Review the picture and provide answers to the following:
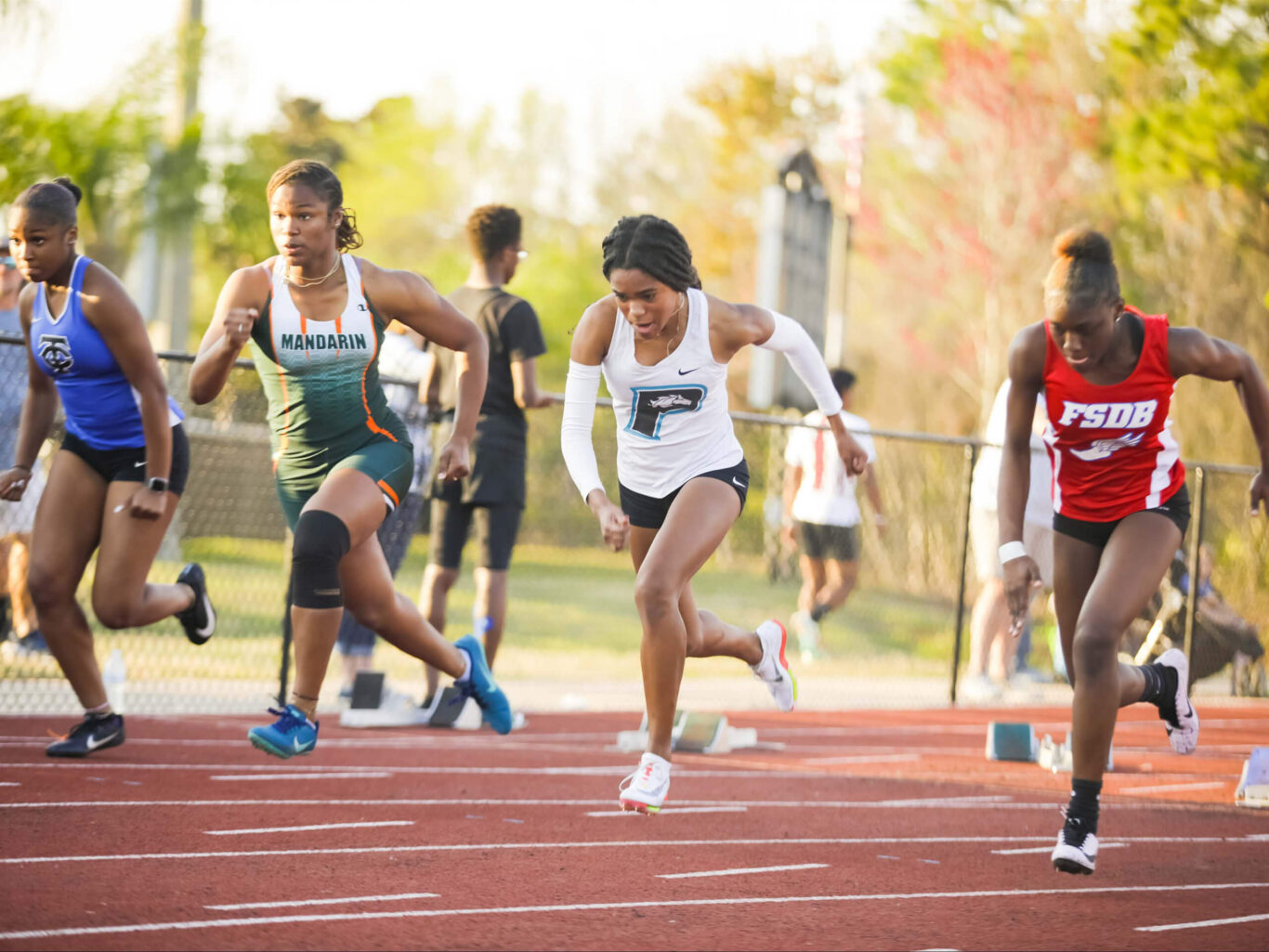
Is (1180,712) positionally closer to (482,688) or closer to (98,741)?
(482,688)

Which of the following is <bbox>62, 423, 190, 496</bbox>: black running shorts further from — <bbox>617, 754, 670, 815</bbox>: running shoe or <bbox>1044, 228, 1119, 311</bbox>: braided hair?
<bbox>1044, 228, 1119, 311</bbox>: braided hair

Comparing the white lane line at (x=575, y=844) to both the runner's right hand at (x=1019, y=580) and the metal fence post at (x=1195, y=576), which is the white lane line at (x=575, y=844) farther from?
the metal fence post at (x=1195, y=576)

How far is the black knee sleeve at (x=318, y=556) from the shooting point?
513cm

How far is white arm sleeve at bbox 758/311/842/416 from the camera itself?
5.64 m

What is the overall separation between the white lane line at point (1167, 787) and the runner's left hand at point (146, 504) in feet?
14.6

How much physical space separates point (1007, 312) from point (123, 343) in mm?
18822

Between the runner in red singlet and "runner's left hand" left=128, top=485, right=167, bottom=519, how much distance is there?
317 centimetres

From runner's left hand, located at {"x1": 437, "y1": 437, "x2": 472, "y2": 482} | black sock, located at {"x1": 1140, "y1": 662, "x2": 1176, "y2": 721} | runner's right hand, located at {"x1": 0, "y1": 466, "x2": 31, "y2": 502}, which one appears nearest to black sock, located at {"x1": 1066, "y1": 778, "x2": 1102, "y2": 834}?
black sock, located at {"x1": 1140, "y1": 662, "x2": 1176, "y2": 721}

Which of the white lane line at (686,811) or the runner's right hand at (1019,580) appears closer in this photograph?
the runner's right hand at (1019,580)

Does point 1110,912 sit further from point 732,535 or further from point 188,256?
point 188,256

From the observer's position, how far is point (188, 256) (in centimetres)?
2003

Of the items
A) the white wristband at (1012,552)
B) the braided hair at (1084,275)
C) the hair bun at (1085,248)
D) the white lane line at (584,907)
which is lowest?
the white lane line at (584,907)

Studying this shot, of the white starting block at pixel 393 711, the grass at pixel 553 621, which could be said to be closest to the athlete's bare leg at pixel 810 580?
the grass at pixel 553 621

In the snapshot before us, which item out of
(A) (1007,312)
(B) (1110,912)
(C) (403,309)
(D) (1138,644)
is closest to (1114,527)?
(B) (1110,912)
